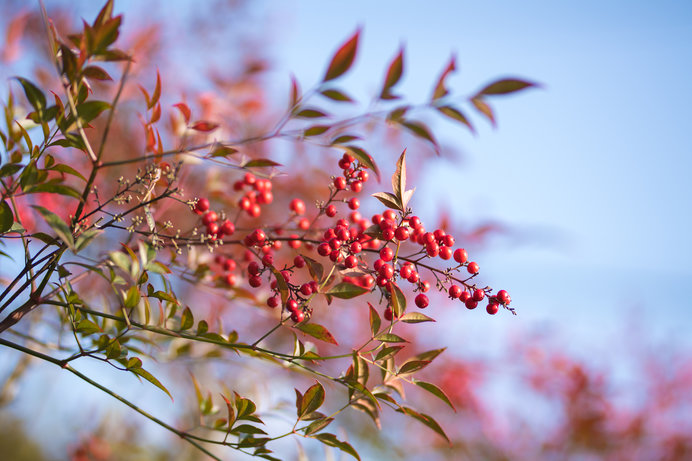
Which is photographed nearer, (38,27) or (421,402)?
(38,27)

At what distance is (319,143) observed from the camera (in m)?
0.62

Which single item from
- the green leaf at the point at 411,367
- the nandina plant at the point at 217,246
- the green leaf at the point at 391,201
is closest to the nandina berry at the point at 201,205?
the nandina plant at the point at 217,246

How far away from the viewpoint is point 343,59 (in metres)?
0.51

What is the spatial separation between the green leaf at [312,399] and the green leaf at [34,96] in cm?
51

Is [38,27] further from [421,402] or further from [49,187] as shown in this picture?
Answer: [421,402]

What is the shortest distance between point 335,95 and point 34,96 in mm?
359

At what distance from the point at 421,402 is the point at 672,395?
248 centimetres

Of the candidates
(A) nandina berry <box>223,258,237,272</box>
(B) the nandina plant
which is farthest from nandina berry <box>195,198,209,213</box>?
(A) nandina berry <box>223,258,237,272</box>

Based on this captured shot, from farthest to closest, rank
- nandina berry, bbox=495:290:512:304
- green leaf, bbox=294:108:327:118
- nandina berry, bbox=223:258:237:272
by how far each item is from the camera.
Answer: nandina berry, bbox=223:258:237:272 < nandina berry, bbox=495:290:512:304 < green leaf, bbox=294:108:327:118

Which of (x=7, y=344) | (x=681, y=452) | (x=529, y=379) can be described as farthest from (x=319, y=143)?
(x=681, y=452)

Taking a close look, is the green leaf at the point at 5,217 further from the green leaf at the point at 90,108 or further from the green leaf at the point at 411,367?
the green leaf at the point at 411,367

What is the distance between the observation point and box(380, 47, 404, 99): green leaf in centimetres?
51

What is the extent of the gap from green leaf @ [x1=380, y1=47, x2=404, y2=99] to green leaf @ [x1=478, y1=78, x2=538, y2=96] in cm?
10

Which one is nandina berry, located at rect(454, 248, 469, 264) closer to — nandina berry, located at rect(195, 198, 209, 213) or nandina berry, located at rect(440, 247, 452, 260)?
nandina berry, located at rect(440, 247, 452, 260)
